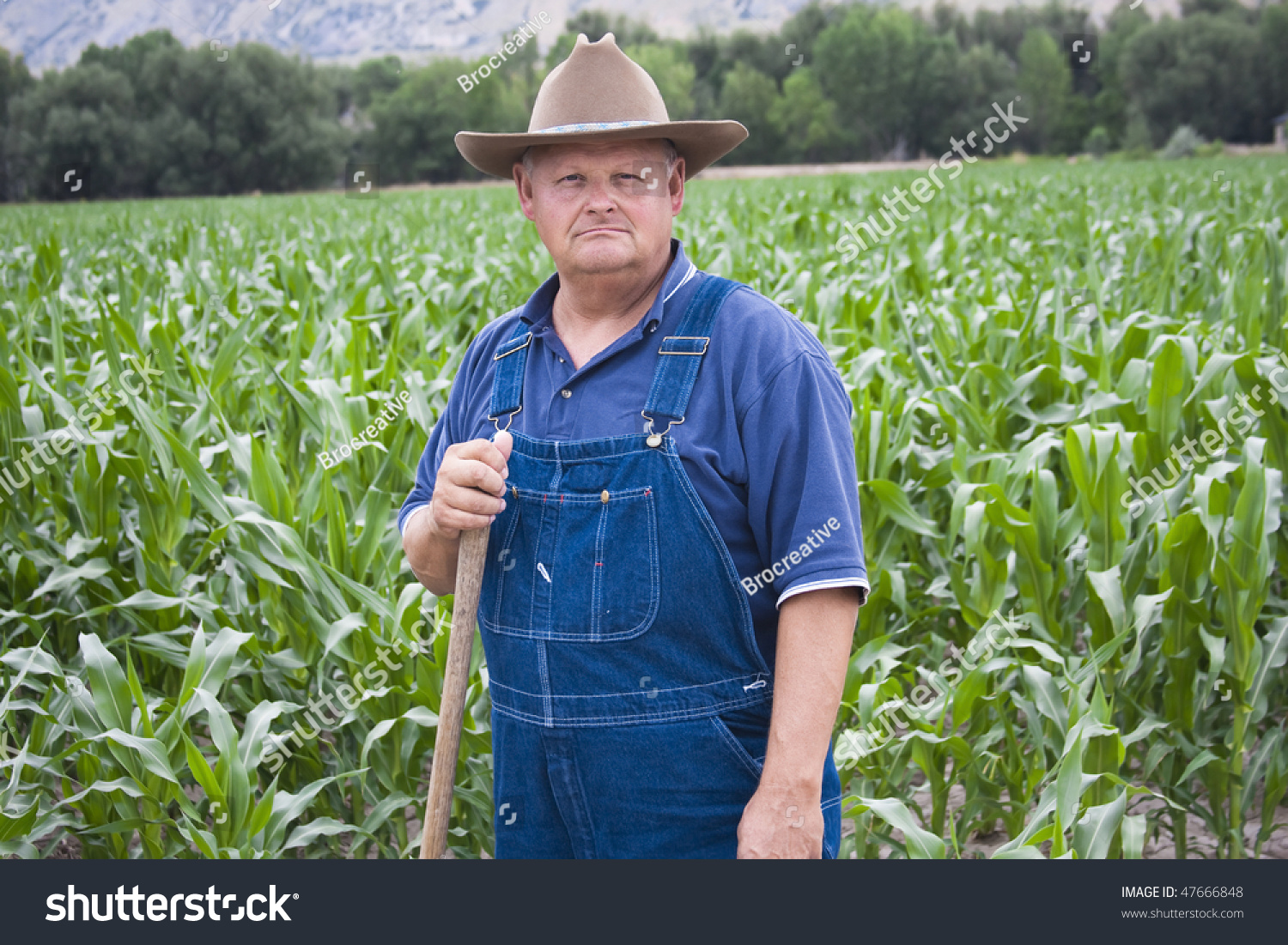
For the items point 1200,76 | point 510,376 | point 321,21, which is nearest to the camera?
point 510,376

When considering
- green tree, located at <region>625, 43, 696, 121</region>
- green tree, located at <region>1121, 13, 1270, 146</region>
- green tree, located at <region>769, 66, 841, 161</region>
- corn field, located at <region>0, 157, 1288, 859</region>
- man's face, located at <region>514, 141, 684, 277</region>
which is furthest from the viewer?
green tree, located at <region>769, 66, 841, 161</region>

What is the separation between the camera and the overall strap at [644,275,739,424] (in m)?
1.33

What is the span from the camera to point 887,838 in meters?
2.30

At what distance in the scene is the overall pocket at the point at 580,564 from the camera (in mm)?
1351

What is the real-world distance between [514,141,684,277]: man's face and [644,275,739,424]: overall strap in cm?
11

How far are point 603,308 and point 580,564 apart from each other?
14.3 inches

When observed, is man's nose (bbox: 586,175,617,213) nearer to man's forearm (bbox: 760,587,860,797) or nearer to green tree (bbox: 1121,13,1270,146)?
man's forearm (bbox: 760,587,860,797)

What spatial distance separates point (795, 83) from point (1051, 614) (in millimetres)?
68201

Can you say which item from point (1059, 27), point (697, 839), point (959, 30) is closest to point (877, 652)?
point (697, 839)

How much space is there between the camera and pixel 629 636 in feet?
4.46

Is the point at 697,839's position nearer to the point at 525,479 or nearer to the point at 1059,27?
the point at 525,479

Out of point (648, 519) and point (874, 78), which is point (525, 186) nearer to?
point (648, 519)

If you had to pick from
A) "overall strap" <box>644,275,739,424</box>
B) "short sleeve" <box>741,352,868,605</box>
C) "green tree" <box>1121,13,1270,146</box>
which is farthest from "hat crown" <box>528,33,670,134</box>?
"green tree" <box>1121,13,1270,146</box>

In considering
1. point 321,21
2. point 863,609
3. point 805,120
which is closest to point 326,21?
point 321,21
